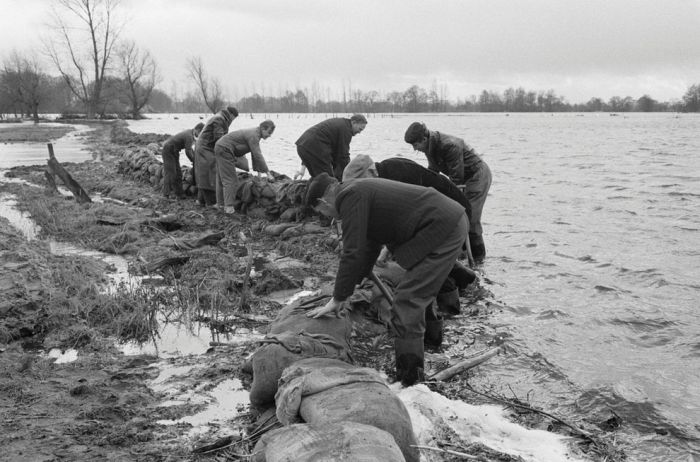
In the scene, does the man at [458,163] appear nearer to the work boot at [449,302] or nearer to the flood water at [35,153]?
the work boot at [449,302]

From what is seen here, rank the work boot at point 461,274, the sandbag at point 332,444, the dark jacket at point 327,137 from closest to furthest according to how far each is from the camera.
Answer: the sandbag at point 332,444 → the work boot at point 461,274 → the dark jacket at point 327,137

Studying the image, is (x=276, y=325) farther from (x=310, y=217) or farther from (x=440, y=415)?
(x=310, y=217)

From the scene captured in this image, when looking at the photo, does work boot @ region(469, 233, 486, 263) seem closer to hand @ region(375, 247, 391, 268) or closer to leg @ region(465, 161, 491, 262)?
leg @ region(465, 161, 491, 262)

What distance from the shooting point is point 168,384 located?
422 cm

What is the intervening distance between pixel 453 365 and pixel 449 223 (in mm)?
1276

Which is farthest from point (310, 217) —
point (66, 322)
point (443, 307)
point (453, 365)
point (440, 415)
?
point (440, 415)

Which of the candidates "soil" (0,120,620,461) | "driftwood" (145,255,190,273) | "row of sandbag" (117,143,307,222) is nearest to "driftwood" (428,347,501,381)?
"soil" (0,120,620,461)

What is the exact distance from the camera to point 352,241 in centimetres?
372

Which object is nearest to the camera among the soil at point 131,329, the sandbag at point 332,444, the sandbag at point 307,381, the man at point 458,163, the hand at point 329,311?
the sandbag at point 332,444

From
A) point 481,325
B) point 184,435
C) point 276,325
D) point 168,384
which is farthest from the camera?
point 481,325

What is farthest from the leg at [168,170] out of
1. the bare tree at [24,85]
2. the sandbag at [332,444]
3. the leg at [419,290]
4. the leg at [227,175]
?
the bare tree at [24,85]

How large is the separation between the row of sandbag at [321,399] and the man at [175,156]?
874cm

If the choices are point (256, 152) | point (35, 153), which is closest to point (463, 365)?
point (256, 152)

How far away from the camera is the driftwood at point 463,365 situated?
13.8 feet
